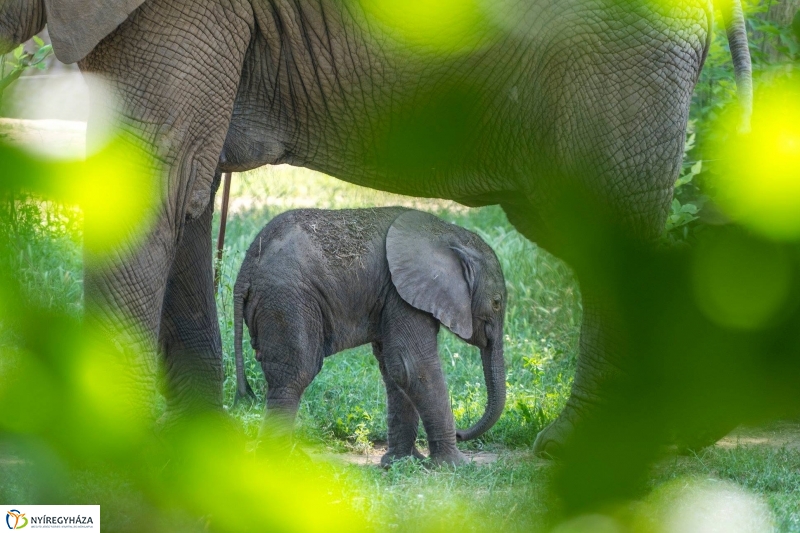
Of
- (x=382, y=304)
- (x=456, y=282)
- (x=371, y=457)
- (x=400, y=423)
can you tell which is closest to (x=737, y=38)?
(x=456, y=282)

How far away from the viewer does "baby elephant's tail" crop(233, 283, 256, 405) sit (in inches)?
137

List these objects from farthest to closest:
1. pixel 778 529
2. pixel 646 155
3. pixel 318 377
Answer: pixel 318 377, pixel 646 155, pixel 778 529

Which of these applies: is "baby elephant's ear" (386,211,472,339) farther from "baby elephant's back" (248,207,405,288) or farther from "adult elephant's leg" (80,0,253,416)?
"adult elephant's leg" (80,0,253,416)

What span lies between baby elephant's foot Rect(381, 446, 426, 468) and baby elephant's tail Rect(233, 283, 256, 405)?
591 mm

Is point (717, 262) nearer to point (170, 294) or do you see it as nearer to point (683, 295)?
point (683, 295)

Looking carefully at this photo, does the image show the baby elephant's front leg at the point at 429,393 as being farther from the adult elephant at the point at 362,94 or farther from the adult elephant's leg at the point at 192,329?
the adult elephant's leg at the point at 192,329

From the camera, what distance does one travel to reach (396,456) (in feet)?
11.8

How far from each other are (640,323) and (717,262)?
0.14 ft

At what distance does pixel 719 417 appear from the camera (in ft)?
1.51

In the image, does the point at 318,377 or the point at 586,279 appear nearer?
the point at 586,279

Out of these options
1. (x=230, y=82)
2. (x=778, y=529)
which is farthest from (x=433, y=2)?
(x=230, y=82)

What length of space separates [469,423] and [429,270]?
0.81m

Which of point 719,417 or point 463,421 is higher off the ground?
point 719,417

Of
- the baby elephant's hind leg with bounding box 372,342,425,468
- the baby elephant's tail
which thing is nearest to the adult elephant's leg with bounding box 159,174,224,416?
the baby elephant's tail
